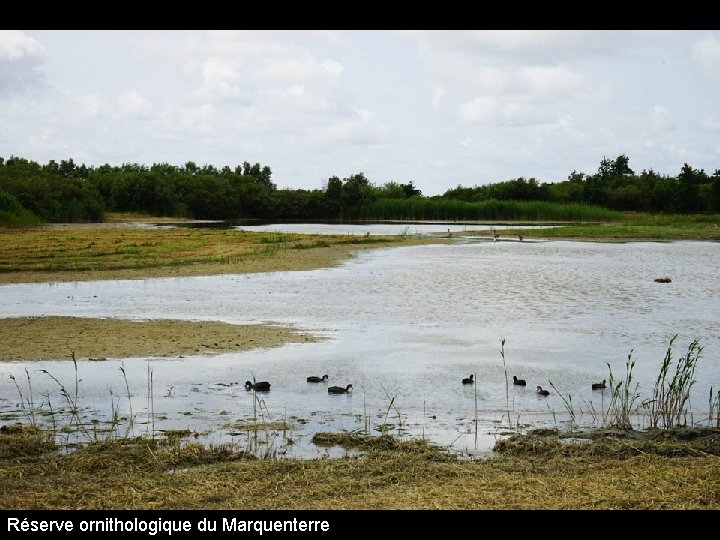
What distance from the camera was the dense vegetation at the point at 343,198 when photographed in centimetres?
6744

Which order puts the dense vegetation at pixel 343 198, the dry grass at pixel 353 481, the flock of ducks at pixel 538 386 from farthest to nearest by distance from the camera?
the dense vegetation at pixel 343 198 → the flock of ducks at pixel 538 386 → the dry grass at pixel 353 481

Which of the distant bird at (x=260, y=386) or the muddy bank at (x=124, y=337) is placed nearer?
the distant bird at (x=260, y=386)

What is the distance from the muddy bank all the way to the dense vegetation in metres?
46.8

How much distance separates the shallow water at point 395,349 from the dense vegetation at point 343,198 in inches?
1667

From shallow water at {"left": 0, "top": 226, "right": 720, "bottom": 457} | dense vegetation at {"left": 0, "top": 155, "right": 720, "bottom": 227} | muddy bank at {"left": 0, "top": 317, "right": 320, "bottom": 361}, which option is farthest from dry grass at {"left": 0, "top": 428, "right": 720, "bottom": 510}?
dense vegetation at {"left": 0, "top": 155, "right": 720, "bottom": 227}

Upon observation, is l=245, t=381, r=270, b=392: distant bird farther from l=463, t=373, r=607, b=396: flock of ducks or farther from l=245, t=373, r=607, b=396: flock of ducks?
l=463, t=373, r=607, b=396: flock of ducks

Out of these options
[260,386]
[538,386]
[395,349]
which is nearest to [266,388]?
[260,386]

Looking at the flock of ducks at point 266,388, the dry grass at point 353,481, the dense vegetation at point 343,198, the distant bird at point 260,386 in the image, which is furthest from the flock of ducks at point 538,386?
the dense vegetation at point 343,198

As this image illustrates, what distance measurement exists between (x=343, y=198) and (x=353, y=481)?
80.0 m

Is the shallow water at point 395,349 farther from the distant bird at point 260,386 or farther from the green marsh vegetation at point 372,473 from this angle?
the green marsh vegetation at point 372,473

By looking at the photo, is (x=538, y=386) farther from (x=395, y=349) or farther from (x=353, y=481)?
(x=353, y=481)

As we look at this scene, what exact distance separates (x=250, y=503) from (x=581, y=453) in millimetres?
3135

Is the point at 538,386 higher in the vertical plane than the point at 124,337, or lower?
lower

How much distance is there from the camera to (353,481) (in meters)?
6.27
